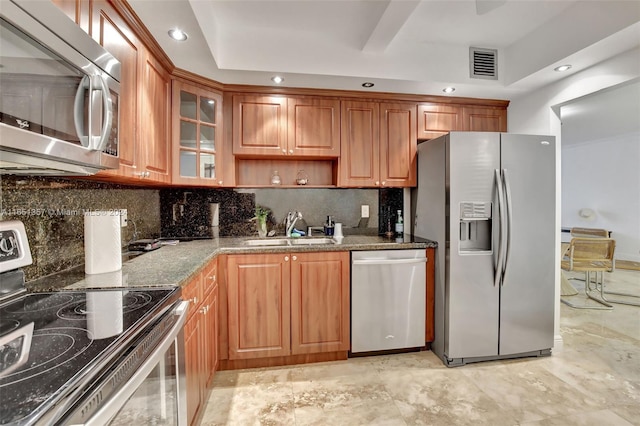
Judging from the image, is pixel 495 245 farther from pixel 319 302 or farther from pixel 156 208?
pixel 156 208

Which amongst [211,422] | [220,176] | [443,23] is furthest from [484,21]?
[211,422]

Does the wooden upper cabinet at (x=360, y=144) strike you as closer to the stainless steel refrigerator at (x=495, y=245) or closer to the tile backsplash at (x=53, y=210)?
the stainless steel refrigerator at (x=495, y=245)

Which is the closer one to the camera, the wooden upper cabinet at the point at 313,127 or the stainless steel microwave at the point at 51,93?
the stainless steel microwave at the point at 51,93

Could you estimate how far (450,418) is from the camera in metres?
1.75

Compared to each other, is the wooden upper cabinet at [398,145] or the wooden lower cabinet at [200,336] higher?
the wooden upper cabinet at [398,145]

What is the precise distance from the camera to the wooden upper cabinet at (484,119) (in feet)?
9.50

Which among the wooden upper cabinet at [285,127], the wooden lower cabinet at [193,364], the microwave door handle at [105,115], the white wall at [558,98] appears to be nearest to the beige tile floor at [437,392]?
the wooden lower cabinet at [193,364]

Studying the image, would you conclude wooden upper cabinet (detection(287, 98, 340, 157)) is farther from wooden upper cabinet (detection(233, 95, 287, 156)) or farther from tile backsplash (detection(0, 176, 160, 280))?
tile backsplash (detection(0, 176, 160, 280))

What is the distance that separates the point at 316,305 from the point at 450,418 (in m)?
1.10

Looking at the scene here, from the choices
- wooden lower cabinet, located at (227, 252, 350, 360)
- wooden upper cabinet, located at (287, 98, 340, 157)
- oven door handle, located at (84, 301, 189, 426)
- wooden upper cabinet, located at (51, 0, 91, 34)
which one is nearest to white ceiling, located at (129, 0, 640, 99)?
wooden upper cabinet, located at (287, 98, 340, 157)

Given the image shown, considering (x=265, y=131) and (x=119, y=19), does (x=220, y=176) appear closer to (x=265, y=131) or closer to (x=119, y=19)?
(x=265, y=131)

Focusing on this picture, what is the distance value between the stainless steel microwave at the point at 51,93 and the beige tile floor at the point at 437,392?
1.62 metres

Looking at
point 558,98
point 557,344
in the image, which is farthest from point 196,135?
point 557,344

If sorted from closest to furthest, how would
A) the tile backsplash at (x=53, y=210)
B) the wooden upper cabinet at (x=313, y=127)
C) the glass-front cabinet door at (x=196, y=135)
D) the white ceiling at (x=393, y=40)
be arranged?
1. the tile backsplash at (x=53, y=210)
2. the white ceiling at (x=393, y=40)
3. the glass-front cabinet door at (x=196, y=135)
4. the wooden upper cabinet at (x=313, y=127)
